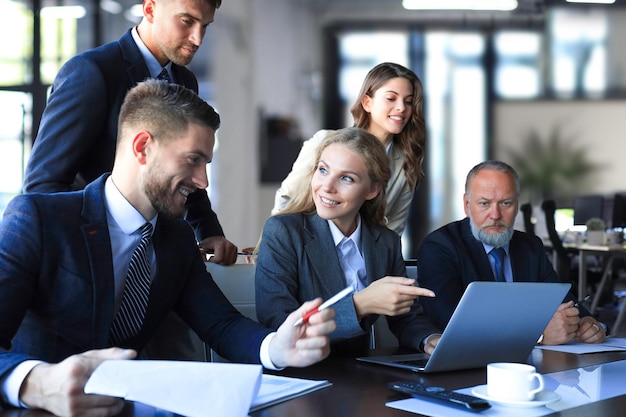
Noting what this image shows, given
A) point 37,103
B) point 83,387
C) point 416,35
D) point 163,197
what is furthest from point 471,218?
point 416,35

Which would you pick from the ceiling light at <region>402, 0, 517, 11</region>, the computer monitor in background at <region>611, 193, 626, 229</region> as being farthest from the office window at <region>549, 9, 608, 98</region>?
the computer monitor in background at <region>611, 193, 626, 229</region>

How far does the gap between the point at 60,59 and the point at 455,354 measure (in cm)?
805

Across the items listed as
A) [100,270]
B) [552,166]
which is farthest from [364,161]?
[552,166]

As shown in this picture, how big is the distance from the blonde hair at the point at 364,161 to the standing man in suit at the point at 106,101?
0.23 metres

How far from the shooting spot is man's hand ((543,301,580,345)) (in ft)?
6.95

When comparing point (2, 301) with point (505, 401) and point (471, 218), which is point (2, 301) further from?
point (471, 218)

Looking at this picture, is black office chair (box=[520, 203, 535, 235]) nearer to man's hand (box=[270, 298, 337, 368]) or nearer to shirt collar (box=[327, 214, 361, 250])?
shirt collar (box=[327, 214, 361, 250])

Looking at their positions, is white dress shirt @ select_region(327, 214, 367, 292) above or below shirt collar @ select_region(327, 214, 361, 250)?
below

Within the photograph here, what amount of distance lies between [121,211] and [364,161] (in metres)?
0.80

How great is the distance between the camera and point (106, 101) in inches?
92.5

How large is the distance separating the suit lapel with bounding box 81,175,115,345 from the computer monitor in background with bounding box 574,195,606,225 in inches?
291

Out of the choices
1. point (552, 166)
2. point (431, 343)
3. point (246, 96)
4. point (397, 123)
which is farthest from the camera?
point (552, 166)

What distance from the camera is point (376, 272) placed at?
2254 millimetres

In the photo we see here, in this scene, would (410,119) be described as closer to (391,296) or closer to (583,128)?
(391,296)
